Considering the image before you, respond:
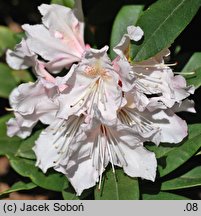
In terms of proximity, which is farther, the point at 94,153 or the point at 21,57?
the point at 21,57

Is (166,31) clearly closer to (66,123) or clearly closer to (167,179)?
(66,123)

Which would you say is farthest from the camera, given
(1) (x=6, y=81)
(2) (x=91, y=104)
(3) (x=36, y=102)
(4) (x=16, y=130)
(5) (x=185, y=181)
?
(1) (x=6, y=81)

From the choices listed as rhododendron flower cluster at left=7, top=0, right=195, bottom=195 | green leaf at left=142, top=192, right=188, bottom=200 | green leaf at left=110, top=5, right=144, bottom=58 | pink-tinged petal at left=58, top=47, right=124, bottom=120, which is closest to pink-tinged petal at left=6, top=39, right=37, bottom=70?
rhododendron flower cluster at left=7, top=0, right=195, bottom=195

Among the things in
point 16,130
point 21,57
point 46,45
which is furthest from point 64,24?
point 16,130

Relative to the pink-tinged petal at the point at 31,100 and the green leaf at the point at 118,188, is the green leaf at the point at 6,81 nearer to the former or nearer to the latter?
the pink-tinged petal at the point at 31,100

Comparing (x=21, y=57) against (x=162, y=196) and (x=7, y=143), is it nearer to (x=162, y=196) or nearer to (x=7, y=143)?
(x=7, y=143)

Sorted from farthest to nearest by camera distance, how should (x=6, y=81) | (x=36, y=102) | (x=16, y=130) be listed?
(x=6, y=81) → (x=16, y=130) → (x=36, y=102)

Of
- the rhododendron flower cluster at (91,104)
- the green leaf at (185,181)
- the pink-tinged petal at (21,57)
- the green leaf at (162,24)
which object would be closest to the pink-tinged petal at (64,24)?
the rhododendron flower cluster at (91,104)
